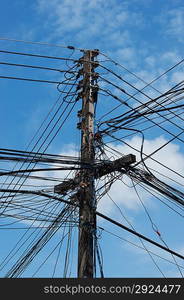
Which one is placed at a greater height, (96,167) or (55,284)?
(96,167)

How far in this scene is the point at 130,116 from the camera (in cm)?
1075

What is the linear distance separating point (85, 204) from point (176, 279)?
277 cm

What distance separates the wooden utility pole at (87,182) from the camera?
943cm

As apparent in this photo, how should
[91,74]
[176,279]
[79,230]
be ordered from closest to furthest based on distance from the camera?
1. [176,279]
2. [79,230]
3. [91,74]

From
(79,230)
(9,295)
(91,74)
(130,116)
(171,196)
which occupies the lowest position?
(9,295)

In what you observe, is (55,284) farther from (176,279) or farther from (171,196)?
(171,196)

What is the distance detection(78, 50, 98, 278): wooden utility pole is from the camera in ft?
30.9

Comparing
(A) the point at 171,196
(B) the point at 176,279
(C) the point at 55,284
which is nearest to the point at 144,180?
(A) the point at 171,196

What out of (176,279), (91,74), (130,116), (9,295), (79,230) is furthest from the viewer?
(91,74)

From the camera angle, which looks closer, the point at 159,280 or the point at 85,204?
the point at 159,280

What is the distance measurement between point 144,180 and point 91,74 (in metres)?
2.91

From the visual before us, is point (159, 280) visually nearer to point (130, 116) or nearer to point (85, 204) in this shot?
point (85, 204)

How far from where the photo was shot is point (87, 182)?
33.5ft

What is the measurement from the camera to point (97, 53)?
11.9 metres
